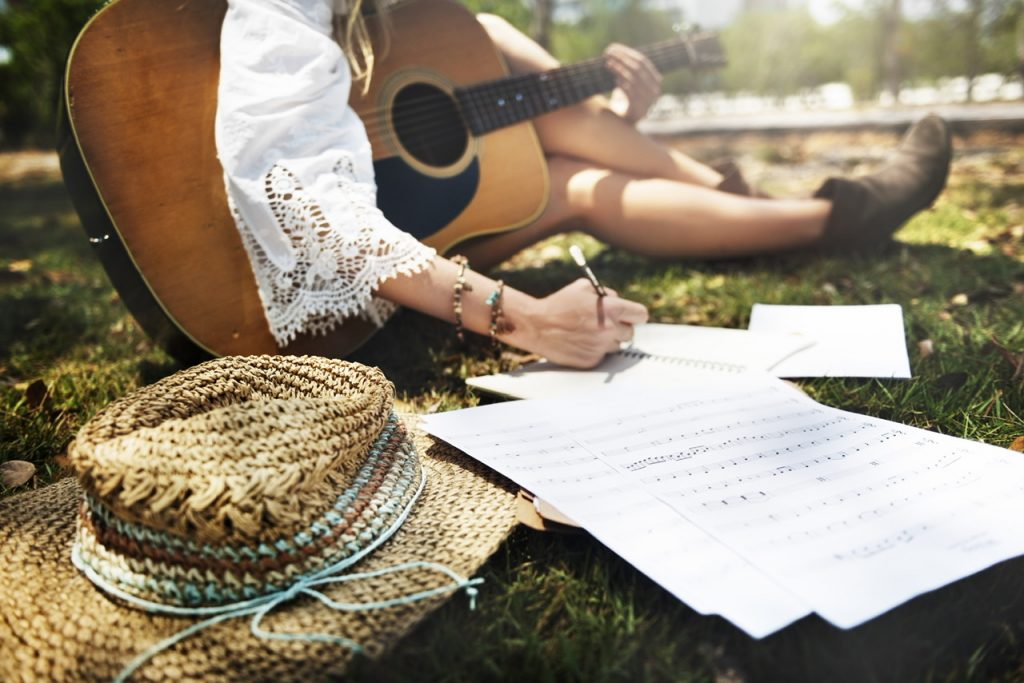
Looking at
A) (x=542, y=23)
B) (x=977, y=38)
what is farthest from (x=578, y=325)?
(x=977, y=38)

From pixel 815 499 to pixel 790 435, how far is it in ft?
0.63

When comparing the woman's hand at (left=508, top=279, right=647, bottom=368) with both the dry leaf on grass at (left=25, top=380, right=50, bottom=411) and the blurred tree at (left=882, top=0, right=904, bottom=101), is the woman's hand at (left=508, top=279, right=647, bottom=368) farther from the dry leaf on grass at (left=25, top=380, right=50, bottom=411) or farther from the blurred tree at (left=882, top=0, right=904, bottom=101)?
the blurred tree at (left=882, top=0, right=904, bottom=101)

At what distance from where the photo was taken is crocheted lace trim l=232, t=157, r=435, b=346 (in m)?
1.43

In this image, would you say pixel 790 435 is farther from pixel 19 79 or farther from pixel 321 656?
pixel 19 79

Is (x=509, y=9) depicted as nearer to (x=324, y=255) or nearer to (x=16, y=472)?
(x=324, y=255)

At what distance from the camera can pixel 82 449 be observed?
0.85 m

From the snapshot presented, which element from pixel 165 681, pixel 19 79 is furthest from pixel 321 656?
pixel 19 79

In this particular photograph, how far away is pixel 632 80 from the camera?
2.34 metres

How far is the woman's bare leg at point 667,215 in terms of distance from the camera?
7.09ft

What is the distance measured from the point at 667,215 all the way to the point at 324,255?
1102mm

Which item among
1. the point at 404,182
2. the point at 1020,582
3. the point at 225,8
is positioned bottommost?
the point at 1020,582

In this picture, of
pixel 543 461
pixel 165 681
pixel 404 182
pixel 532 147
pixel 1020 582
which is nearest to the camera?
pixel 165 681

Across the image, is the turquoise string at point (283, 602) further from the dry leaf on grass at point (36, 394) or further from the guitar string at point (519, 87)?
the guitar string at point (519, 87)

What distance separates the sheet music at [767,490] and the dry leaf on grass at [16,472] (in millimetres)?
712
